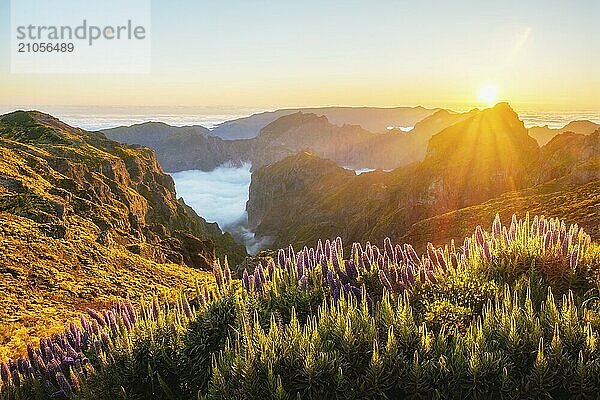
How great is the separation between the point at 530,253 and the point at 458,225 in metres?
11.3

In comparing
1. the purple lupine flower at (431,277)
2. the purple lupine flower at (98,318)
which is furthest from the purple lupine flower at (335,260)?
the purple lupine flower at (98,318)

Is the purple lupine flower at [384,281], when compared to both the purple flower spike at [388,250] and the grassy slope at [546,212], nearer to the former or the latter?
the purple flower spike at [388,250]

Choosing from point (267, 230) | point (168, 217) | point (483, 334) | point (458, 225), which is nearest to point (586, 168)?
point (458, 225)

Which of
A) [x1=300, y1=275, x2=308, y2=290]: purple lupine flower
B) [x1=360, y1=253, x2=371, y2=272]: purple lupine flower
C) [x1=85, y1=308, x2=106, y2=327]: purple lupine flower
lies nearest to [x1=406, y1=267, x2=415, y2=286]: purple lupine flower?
[x1=360, y1=253, x2=371, y2=272]: purple lupine flower

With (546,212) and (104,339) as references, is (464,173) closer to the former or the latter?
(546,212)

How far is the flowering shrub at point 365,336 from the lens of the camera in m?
4.00

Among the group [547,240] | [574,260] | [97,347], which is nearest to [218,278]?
[97,347]

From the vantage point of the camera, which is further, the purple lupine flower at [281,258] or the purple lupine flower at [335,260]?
the purple lupine flower at [281,258]

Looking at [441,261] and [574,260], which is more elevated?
[574,260]

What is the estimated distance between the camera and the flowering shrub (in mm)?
4000

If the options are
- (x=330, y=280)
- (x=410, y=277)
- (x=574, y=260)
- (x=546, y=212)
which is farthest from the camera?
(x=546, y=212)

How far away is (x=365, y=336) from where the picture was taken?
4375 millimetres

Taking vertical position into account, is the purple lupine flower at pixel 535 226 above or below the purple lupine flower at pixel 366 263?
above

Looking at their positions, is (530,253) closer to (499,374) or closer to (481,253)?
(481,253)
